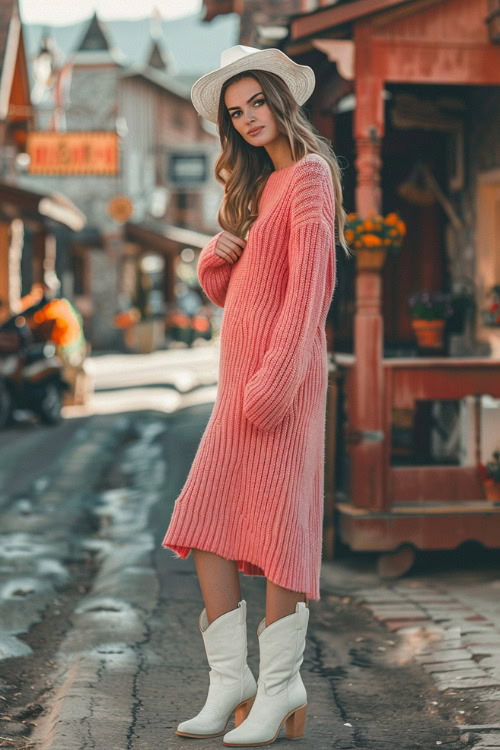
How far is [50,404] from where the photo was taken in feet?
45.6

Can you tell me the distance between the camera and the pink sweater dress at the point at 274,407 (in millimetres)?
3346

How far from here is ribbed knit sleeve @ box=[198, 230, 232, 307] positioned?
3619 millimetres

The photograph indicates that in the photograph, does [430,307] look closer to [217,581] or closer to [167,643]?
[167,643]

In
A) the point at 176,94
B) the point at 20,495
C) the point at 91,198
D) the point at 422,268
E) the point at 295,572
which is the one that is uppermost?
the point at 176,94

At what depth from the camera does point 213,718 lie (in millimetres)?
3516

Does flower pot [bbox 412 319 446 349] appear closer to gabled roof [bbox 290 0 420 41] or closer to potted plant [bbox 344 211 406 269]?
potted plant [bbox 344 211 406 269]

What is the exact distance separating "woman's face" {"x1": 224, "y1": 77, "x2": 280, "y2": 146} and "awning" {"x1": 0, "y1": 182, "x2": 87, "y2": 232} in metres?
12.2

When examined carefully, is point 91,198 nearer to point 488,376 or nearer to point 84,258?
point 84,258

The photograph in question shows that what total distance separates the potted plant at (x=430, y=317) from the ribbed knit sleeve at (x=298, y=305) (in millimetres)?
4981

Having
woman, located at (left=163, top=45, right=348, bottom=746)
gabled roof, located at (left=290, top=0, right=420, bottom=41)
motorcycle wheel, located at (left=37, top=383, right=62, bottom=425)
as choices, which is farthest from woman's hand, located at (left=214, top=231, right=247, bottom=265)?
motorcycle wheel, located at (left=37, top=383, right=62, bottom=425)

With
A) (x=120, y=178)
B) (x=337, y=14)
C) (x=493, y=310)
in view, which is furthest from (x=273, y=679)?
(x=120, y=178)

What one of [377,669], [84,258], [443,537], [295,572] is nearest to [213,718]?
[295,572]

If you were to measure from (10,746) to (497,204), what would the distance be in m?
5.97

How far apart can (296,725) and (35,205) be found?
42.6 feet
